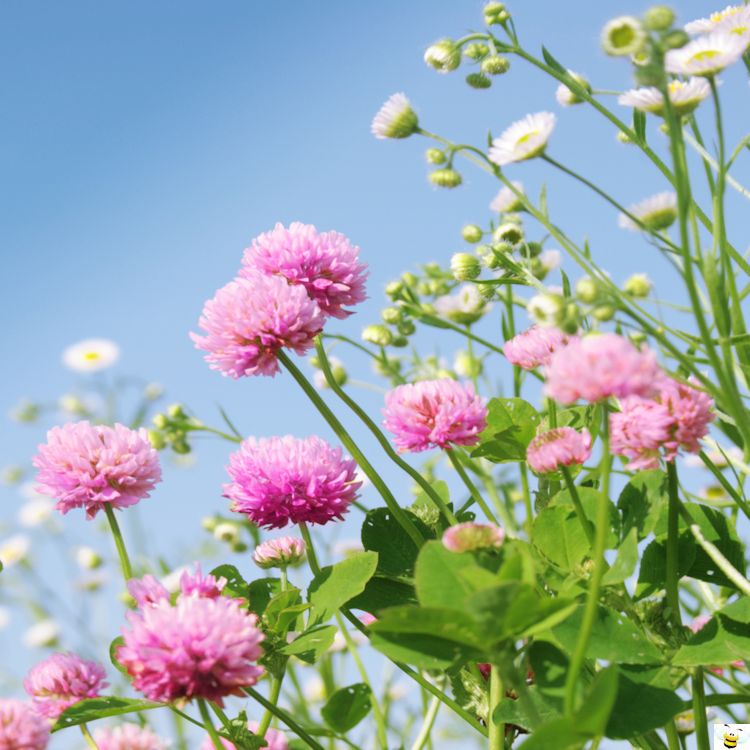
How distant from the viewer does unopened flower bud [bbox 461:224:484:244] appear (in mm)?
1363

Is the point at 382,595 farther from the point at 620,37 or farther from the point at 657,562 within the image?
the point at 620,37

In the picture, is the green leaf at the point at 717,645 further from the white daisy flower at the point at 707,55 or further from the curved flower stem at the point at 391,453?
the white daisy flower at the point at 707,55

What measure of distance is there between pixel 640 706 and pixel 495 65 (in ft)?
2.44

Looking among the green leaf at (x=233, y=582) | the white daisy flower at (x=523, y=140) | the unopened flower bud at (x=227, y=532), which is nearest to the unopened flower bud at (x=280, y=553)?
the green leaf at (x=233, y=582)

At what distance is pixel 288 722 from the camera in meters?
0.80

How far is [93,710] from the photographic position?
821mm

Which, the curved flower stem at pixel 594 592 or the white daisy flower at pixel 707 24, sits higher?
the white daisy flower at pixel 707 24

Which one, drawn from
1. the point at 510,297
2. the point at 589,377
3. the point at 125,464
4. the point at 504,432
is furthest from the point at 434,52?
the point at 589,377

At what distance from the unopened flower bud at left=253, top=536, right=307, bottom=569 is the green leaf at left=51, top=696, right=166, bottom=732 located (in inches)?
7.9

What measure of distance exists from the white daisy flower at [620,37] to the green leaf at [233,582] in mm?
534

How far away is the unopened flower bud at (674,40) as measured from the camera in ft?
2.17

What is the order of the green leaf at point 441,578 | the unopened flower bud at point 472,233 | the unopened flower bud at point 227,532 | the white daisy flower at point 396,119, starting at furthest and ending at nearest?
1. the unopened flower bud at point 227,532
2. the unopened flower bud at point 472,233
3. the white daisy flower at point 396,119
4. the green leaf at point 441,578

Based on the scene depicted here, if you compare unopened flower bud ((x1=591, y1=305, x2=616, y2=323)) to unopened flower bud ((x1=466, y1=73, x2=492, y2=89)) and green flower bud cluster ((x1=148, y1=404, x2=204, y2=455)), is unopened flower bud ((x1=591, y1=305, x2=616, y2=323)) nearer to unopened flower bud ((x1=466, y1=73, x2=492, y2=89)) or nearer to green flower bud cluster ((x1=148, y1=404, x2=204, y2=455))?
unopened flower bud ((x1=466, y1=73, x2=492, y2=89))

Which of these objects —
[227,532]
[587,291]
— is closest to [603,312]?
[587,291]
